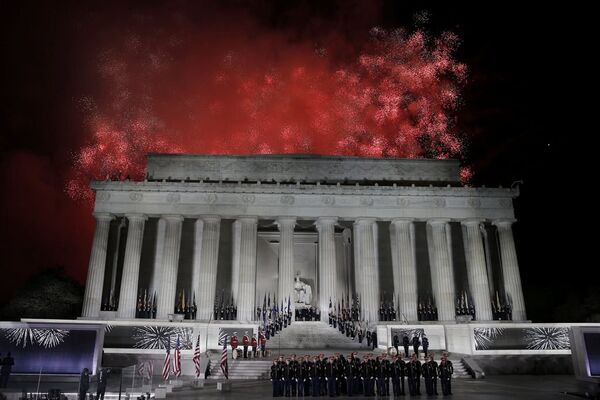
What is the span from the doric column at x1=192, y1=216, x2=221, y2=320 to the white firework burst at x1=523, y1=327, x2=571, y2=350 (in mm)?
28165

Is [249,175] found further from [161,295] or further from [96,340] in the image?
[96,340]

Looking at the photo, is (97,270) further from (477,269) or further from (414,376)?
(477,269)

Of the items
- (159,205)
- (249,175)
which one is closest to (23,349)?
(159,205)

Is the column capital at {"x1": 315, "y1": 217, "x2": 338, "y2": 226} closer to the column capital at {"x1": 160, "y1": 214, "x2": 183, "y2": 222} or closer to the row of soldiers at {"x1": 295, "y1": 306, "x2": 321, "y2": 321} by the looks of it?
the row of soldiers at {"x1": 295, "y1": 306, "x2": 321, "y2": 321}

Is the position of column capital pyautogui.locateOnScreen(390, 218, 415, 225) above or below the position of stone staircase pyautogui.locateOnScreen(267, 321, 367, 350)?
above

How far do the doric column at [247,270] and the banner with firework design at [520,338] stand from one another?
21.9 meters

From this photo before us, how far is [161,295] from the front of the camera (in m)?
47.4

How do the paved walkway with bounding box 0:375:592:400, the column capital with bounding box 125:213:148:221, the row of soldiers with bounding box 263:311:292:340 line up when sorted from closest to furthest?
the paved walkway with bounding box 0:375:592:400, the row of soldiers with bounding box 263:311:292:340, the column capital with bounding box 125:213:148:221

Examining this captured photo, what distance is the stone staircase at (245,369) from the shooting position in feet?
99.1

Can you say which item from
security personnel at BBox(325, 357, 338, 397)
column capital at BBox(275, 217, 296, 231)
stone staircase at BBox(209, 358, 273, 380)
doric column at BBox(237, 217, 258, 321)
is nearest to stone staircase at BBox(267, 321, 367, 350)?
doric column at BBox(237, 217, 258, 321)

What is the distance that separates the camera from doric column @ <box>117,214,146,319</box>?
4672cm

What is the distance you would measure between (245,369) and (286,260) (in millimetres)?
18291

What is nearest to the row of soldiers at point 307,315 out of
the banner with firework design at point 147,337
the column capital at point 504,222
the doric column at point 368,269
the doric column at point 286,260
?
the doric column at point 286,260

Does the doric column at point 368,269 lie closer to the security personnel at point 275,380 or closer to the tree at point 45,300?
the security personnel at point 275,380
